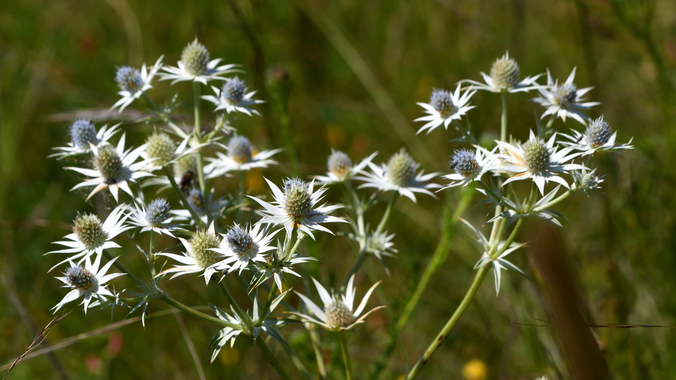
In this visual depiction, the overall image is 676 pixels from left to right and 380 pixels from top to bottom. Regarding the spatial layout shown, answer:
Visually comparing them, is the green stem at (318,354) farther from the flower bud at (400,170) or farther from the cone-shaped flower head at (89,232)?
the cone-shaped flower head at (89,232)

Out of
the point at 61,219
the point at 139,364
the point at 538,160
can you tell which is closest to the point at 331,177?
the point at 538,160

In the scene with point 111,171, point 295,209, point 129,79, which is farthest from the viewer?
point 129,79

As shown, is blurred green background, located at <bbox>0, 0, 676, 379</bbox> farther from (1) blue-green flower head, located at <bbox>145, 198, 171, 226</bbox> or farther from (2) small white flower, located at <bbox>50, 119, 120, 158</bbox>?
(1) blue-green flower head, located at <bbox>145, 198, 171, 226</bbox>

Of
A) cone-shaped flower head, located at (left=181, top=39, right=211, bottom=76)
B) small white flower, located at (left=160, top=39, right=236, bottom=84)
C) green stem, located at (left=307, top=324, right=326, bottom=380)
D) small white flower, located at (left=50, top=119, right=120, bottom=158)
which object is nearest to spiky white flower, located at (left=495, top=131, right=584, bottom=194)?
green stem, located at (left=307, top=324, right=326, bottom=380)

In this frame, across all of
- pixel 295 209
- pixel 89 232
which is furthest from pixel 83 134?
pixel 295 209

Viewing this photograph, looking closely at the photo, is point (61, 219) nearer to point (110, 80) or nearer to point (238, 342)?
point (110, 80)

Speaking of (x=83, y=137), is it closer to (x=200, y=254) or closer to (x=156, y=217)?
(x=156, y=217)

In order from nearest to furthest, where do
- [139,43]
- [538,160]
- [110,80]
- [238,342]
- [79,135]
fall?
1. [538,160]
2. [79,135]
3. [238,342]
4. [139,43]
5. [110,80]
